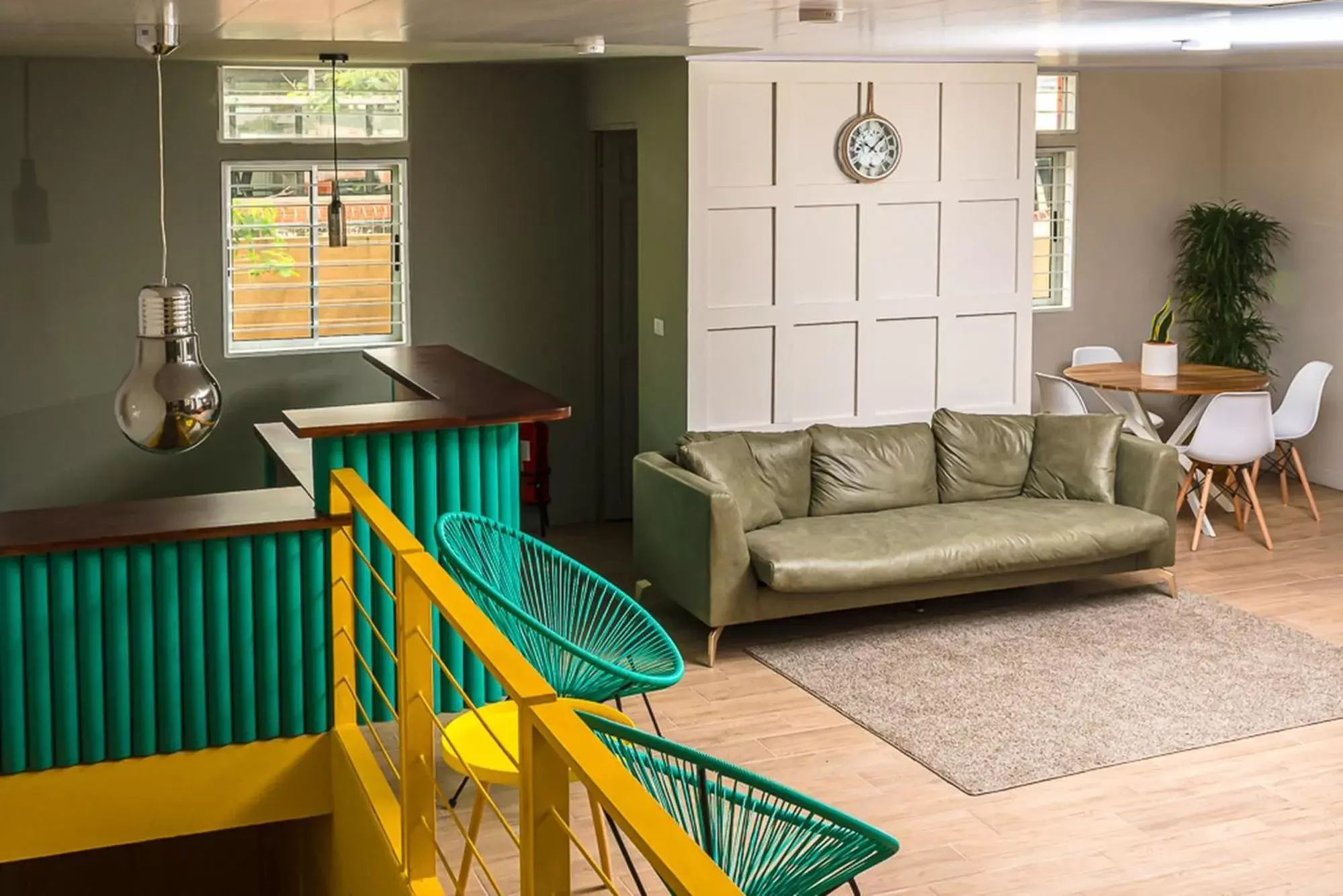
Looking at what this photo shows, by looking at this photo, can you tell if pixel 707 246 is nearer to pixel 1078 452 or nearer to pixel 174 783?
pixel 1078 452

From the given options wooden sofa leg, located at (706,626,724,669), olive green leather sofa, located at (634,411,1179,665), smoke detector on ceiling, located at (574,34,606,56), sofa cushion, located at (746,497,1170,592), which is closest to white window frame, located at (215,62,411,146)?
smoke detector on ceiling, located at (574,34,606,56)

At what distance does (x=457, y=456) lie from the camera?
15.7ft

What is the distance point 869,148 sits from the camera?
24.8 feet

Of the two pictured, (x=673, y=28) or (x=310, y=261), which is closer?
(x=673, y=28)

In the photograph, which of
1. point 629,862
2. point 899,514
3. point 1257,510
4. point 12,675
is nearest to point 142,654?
point 12,675

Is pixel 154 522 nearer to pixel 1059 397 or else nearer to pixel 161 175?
pixel 161 175

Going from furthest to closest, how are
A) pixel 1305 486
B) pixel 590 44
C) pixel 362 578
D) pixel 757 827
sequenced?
pixel 1305 486, pixel 590 44, pixel 362 578, pixel 757 827

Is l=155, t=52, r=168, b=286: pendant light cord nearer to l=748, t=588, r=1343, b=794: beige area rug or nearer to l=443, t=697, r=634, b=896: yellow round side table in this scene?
l=443, t=697, r=634, b=896: yellow round side table

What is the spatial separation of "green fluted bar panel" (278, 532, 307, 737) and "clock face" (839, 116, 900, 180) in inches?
158

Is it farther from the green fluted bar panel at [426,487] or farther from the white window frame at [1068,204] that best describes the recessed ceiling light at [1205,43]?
the green fluted bar panel at [426,487]

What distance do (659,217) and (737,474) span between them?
157 cm

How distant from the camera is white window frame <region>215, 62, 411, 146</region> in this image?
7.71 meters

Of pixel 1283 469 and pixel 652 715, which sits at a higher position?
pixel 1283 469

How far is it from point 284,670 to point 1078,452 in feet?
13.7
